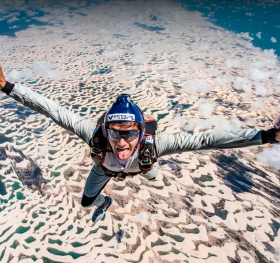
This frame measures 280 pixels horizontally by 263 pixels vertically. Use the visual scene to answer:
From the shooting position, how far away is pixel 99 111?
2272 centimetres

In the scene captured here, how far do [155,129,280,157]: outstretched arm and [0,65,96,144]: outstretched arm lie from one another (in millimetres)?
1101

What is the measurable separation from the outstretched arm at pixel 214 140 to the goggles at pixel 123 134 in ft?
1.26

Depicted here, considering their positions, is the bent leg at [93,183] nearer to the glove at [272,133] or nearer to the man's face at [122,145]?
the man's face at [122,145]

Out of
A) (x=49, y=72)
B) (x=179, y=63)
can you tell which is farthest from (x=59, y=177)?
(x=179, y=63)

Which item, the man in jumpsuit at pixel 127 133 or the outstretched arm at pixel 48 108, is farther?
the outstretched arm at pixel 48 108

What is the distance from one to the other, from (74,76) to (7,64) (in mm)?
18762

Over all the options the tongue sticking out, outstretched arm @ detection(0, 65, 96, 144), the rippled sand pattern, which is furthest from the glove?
the rippled sand pattern

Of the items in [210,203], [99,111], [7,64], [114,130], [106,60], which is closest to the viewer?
[114,130]

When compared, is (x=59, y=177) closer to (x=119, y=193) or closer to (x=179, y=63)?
(x=119, y=193)

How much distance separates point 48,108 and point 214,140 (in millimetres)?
2259

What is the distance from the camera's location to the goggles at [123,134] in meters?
2.56

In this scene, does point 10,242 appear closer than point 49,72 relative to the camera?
Yes

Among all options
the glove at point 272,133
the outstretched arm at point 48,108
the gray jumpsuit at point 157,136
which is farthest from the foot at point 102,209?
the glove at point 272,133

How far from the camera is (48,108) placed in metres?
2.65
